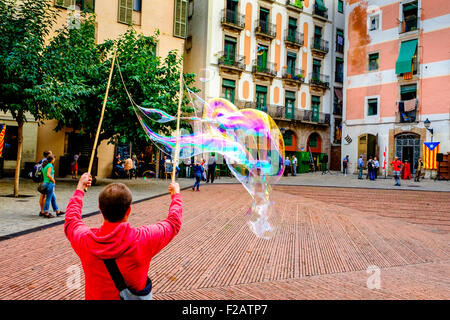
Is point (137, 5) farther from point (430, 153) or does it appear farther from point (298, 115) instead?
point (430, 153)

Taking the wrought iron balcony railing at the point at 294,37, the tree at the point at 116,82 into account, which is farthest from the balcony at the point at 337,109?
the tree at the point at 116,82

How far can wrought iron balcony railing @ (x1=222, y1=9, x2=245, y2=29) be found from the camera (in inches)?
1129

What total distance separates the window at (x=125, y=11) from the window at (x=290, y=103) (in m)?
16.1

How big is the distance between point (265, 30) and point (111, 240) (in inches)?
1260

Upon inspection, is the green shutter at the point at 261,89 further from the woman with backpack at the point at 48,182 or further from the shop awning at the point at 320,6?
the woman with backpack at the point at 48,182

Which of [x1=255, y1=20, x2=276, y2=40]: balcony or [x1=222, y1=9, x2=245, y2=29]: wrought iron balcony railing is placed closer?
[x1=222, y1=9, x2=245, y2=29]: wrought iron balcony railing

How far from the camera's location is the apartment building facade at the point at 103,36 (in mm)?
19984

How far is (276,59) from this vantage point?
31875 mm

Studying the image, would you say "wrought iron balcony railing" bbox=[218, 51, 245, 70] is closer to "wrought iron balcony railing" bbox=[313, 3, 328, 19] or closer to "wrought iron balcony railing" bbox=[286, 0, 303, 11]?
"wrought iron balcony railing" bbox=[286, 0, 303, 11]

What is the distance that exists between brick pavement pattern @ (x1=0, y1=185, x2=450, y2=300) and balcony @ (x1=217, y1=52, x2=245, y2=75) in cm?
2020

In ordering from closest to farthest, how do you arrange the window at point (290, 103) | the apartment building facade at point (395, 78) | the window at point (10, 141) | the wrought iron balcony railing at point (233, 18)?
1. the window at point (10, 141)
2. the apartment building facade at point (395, 78)
3. the wrought iron balcony railing at point (233, 18)
4. the window at point (290, 103)

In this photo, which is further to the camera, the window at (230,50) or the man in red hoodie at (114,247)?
the window at (230,50)

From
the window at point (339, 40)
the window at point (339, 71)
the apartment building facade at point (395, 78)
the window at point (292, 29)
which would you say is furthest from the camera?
the window at point (339, 71)

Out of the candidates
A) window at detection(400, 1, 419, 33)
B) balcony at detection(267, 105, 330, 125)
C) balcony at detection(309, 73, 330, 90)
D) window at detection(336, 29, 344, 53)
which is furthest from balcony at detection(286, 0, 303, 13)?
balcony at detection(267, 105, 330, 125)
